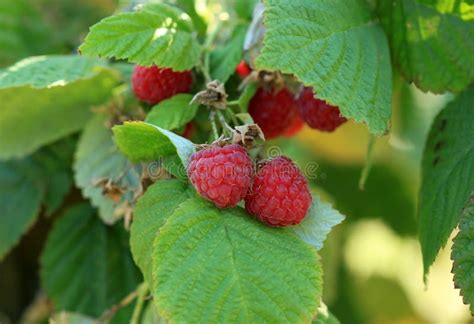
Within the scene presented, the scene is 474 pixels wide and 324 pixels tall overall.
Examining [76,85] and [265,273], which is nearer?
[265,273]

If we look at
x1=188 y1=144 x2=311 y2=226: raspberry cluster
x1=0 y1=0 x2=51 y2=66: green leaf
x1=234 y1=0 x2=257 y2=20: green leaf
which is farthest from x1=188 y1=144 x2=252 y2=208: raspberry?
x1=0 y1=0 x2=51 y2=66: green leaf

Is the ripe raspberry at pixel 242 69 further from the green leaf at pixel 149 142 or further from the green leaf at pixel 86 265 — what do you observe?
the green leaf at pixel 86 265

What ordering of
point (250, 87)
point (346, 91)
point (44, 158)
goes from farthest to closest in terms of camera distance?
point (44, 158) < point (250, 87) < point (346, 91)

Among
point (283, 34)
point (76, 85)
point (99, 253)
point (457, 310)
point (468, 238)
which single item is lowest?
point (457, 310)

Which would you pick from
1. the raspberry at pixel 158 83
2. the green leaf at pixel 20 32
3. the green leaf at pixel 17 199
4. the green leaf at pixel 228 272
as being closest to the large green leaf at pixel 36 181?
the green leaf at pixel 17 199

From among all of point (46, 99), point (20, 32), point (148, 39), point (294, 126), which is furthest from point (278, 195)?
point (20, 32)

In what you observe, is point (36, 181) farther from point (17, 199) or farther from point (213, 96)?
point (213, 96)

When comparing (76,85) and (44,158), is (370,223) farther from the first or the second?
(76,85)

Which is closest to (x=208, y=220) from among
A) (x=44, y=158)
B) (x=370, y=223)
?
(x=44, y=158)
